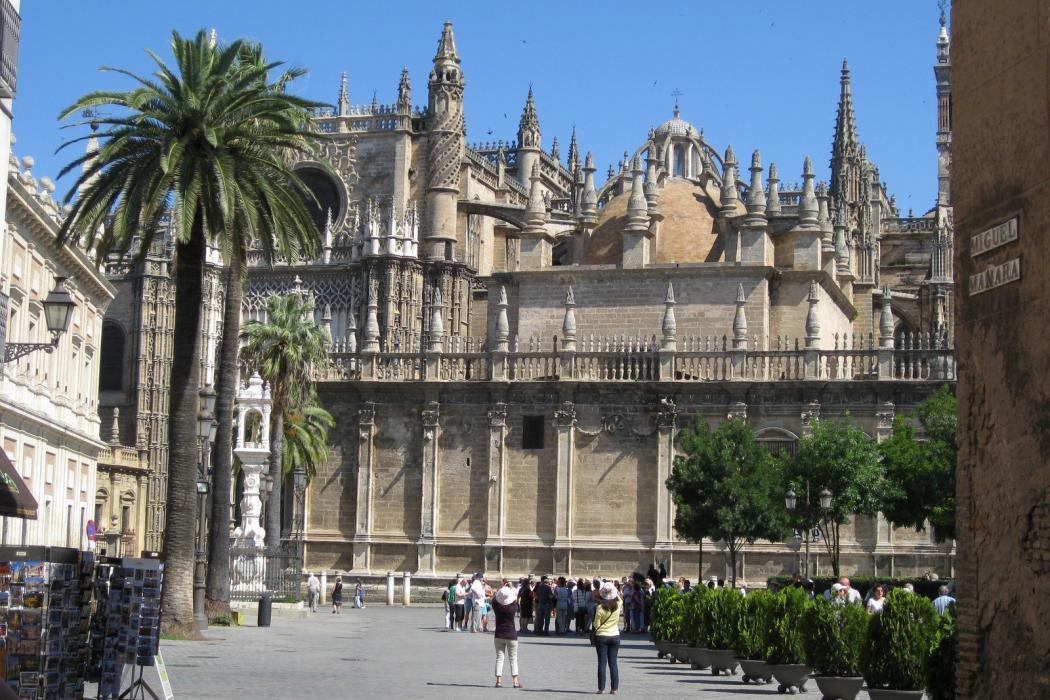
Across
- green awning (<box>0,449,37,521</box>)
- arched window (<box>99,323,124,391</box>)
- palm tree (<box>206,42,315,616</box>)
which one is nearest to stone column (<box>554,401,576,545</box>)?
palm tree (<box>206,42,315,616</box>)

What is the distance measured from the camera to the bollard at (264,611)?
34.0m

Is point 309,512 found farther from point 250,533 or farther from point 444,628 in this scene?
point 444,628

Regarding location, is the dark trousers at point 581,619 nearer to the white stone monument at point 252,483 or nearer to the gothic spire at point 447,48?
the white stone monument at point 252,483

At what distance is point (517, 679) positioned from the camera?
21703 millimetres

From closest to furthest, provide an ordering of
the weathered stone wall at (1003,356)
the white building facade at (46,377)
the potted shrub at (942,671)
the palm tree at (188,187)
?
the weathered stone wall at (1003,356)
the potted shrub at (942,671)
the palm tree at (188,187)
the white building facade at (46,377)

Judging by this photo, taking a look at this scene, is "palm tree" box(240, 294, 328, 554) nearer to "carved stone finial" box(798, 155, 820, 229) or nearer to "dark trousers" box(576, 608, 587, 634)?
"dark trousers" box(576, 608, 587, 634)

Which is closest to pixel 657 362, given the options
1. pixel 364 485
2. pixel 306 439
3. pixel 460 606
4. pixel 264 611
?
pixel 364 485

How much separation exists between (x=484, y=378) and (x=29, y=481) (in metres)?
18.4

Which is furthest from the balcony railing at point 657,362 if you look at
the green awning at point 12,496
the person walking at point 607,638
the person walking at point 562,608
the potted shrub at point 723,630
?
the green awning at point 12,496

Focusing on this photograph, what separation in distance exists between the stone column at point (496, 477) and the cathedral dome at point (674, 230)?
6593 millimetres

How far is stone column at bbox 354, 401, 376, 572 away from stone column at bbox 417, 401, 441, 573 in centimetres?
164

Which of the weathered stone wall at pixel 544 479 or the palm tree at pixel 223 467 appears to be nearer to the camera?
the palm tree at pixel 223 467

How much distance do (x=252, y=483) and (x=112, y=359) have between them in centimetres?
2808

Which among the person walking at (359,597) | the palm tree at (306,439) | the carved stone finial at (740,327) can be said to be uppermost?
the carved stone finial at (740,327)
